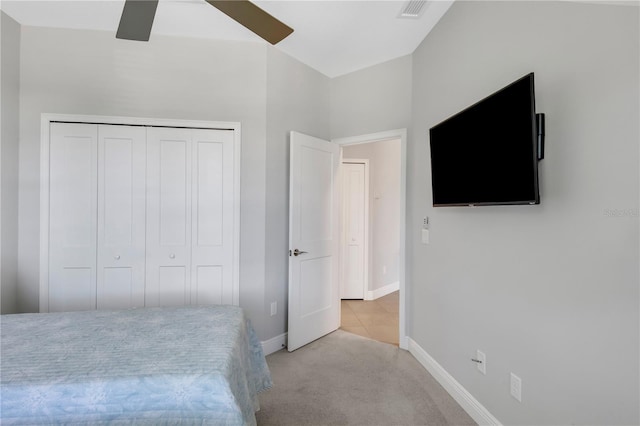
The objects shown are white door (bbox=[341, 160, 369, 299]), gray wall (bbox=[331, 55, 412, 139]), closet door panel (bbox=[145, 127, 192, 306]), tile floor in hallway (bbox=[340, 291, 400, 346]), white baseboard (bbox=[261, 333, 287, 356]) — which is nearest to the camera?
closet door panel (bbox=[145, 127, 192, 306])

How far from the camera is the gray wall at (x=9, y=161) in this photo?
2.27 m

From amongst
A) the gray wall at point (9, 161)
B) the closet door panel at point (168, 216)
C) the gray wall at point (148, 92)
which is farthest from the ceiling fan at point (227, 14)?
the gray wall at point (9, 161)

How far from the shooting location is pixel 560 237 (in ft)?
4.31

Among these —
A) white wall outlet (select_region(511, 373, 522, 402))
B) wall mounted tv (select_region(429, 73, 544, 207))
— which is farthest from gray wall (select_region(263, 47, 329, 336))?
white wall outlet (select_region(511, 373, 522, 402))

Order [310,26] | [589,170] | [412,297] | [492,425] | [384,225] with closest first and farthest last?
1. [589,170]
2. [492,425]
3. [310,26]
4. [412,297]
5. [384,225]

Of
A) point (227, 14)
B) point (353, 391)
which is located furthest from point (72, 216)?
point (353, 391)

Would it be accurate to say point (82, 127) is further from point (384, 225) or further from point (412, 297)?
point (384, 225)

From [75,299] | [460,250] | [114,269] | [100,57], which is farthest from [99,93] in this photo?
[460,250]

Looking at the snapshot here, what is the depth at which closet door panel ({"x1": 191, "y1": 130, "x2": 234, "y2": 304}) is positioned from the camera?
2.59 metres

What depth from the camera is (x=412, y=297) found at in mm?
2760

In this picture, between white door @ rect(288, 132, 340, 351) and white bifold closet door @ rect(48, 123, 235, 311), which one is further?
white door @ rect(288, 132, 340, 351)

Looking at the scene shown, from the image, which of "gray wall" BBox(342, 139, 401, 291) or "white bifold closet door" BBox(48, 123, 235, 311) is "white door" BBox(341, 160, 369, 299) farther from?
"white bifold closet door" BBox(48, 123, 235, 311)

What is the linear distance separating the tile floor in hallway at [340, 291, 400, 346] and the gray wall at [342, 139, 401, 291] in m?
0.33

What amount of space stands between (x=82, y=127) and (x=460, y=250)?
3.14 m
